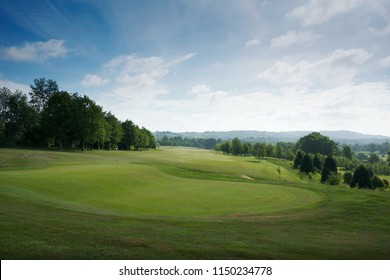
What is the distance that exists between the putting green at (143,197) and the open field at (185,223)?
3.2 inches

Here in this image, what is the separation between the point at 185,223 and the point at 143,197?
11098 millimetres

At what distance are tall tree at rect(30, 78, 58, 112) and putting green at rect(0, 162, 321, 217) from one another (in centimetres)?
8690

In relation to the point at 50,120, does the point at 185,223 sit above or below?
below

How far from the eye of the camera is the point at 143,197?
81.1 ft

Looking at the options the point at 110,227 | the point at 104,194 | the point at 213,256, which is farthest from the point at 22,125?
the point at 213,256

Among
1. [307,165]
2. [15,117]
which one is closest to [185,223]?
[307,165]

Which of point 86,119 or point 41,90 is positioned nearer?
point 86,119

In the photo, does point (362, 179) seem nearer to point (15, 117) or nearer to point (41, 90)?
point (15, 117)

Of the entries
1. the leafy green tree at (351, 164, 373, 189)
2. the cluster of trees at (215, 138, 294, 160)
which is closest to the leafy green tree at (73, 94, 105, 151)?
the leafy green tree at (351, 164, 373, 189)

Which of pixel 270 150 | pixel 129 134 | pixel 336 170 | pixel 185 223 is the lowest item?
pixel 336 170

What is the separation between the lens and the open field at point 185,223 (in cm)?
918

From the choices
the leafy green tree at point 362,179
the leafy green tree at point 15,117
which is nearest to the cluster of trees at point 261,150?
the leafy green tree at point 362,179

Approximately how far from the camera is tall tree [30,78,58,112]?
10119cm

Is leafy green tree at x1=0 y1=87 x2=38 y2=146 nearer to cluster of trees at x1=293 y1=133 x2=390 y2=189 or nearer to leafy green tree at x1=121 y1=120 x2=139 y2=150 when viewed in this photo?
leafy green tree at x1=121 y1=120 x2=139 y2=150
